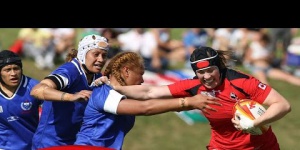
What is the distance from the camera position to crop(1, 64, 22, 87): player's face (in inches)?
360

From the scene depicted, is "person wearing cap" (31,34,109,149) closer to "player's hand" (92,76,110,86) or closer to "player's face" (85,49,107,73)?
"player's face" (85,49,107,73)

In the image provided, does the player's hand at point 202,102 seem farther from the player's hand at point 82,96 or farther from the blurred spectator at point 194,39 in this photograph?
the blurred spectator at point 194,39

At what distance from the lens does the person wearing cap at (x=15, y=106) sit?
9.19 m

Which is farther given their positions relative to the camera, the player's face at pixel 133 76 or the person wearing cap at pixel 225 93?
the person wearing cap at pixel 225 93

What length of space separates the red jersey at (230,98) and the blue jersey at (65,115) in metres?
1.08

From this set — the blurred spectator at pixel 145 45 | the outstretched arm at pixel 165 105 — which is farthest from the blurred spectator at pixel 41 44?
the outstretched arm at pixel 165 105

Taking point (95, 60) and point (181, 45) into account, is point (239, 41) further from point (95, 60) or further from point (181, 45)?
point (95, 60)

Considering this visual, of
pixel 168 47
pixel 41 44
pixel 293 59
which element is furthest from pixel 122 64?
pixel 293 59

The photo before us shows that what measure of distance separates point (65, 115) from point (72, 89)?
1.06 ft

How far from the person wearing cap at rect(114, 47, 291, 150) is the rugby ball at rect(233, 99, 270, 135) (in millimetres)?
71

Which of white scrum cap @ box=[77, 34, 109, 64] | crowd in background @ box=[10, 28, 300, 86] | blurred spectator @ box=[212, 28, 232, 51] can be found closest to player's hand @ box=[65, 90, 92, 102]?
white scrum cap @ box=[77, 34, 109, 64]

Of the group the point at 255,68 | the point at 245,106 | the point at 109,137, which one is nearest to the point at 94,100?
the point at 109,137
